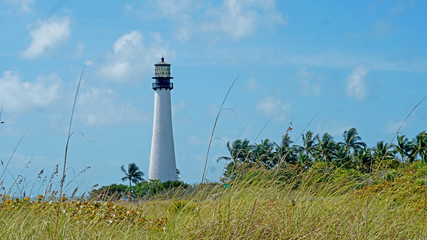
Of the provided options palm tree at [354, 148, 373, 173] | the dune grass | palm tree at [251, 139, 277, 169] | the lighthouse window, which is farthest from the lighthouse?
the dune grass

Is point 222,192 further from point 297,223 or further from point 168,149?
point 168,149

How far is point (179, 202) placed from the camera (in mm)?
5180

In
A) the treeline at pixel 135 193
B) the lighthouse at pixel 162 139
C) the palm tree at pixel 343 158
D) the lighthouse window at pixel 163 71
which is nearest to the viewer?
the treeline at pixel 135 193

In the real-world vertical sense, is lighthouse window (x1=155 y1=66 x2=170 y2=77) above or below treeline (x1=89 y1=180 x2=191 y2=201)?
above

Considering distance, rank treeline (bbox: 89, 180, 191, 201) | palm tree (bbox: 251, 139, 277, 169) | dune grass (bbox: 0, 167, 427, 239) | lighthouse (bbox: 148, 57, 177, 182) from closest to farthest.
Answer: dune grass (bbox: 0, 167, 427, 239)
palm tree (bbox: 251, 139, 277, 169)
treeline (bbox: 89, 180, 191, 201)
lighthouse (bbox: 148, 57, 177, 182)

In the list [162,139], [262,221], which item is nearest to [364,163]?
[262,221]

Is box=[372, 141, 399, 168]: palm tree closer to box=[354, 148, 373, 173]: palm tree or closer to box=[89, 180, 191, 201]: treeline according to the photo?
box=[354, 148, 373, 173]: palm tree

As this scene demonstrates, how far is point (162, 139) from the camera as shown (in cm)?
2914

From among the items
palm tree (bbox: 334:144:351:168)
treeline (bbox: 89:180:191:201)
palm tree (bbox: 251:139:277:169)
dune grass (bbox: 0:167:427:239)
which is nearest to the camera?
dune grass (bbox: 0:167:427:239)

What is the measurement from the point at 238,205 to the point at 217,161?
690 mm

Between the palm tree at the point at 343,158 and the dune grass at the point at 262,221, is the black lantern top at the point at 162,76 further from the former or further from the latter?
the dune grass at the point at 262,221

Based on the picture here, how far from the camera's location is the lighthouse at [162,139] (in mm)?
29031

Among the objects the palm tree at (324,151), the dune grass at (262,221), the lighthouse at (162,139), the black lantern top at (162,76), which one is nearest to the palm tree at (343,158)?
the palm tree at (324,151)

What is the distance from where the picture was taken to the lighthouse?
29031mm
